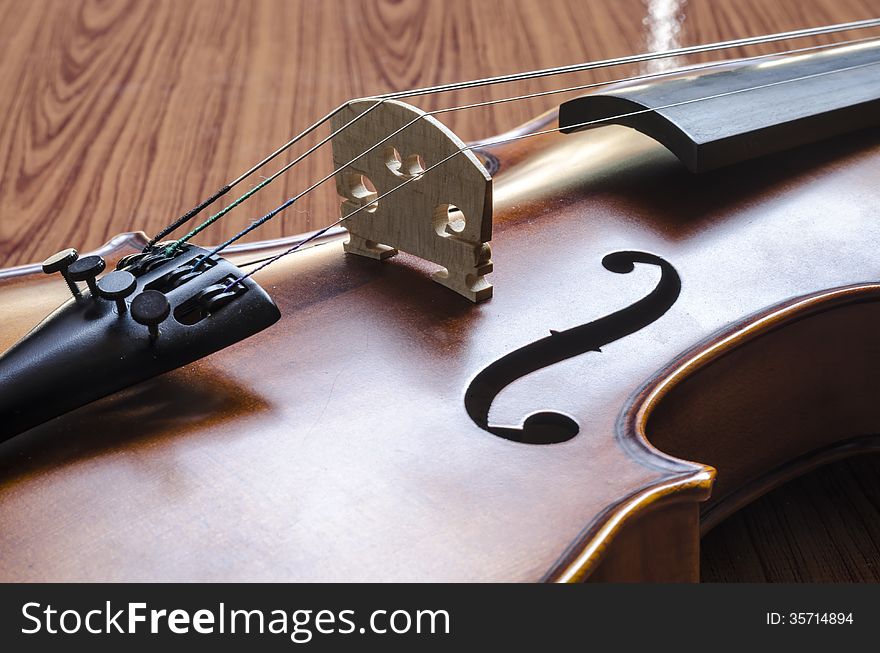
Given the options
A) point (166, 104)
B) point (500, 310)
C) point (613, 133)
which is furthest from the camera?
point (166, 104)

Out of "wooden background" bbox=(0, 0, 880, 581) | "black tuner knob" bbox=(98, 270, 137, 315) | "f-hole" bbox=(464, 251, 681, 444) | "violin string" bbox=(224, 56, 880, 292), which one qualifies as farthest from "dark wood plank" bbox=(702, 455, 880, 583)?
"black tuner knob" bbox=(98, 270, 137, 315)

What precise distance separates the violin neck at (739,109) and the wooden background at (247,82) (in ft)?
1.09

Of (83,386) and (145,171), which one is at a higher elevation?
(83,386)

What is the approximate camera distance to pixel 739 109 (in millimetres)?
994

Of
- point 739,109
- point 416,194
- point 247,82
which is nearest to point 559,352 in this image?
point 416,194

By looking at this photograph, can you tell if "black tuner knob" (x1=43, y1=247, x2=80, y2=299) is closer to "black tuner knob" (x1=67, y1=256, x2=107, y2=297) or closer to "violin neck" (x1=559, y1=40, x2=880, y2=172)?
"black tuner knob" (x1=67, y1=256, x2=107, y2=297)

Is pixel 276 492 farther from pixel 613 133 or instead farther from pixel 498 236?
pixel 613 133

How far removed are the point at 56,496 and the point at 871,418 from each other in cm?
71

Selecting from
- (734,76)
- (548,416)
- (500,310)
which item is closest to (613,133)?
(734,76)

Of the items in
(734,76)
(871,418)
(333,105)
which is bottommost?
(871,418)

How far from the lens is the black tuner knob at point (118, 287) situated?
25.5 inches

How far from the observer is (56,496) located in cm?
58

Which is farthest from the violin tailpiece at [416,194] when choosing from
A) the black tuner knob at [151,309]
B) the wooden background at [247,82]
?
the wooden background at [247,82]

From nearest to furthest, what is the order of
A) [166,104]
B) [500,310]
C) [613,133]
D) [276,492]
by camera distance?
[276,492]
[500,310]
[613,133]
[166,104]
